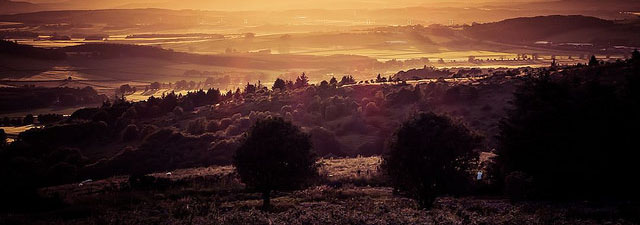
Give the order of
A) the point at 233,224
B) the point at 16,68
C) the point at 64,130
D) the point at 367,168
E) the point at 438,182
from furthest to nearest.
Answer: the point at 16,68, the point at 64,130, the point at 367,168, the point at 438,182, the point at 233,224

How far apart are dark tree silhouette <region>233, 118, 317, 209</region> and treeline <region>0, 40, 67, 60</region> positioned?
16702 cm

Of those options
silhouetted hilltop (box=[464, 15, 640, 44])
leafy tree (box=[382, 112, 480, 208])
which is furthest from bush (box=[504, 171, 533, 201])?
silhouetted hilltop (box=[464, 15, 640, 44])

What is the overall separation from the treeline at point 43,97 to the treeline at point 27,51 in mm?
50776

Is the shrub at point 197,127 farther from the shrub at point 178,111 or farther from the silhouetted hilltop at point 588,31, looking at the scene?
the silhouetted hilltop at point 588,31

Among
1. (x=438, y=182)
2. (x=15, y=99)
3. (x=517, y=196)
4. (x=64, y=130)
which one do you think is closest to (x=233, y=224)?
(x=438, y=182)

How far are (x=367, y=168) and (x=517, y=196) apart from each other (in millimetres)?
18546

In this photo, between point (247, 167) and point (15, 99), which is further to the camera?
point (15, 99)

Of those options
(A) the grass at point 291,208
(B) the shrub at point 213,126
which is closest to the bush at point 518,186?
(A) the grass at point 291,208

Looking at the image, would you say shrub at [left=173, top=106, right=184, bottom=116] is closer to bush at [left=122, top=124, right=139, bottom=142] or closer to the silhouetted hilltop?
bush at [left=122, top=124, right=139, bottom=142]

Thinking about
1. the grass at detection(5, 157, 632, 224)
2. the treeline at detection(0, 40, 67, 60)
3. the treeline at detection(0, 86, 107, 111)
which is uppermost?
the treeline at detection(0, 40, 67, 60)

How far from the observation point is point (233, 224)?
960 inches

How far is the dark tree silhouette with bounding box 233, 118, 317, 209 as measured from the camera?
32750 mm

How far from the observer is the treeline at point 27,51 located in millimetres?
174250

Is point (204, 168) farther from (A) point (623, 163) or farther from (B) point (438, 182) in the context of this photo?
(A) point (623, 163)
